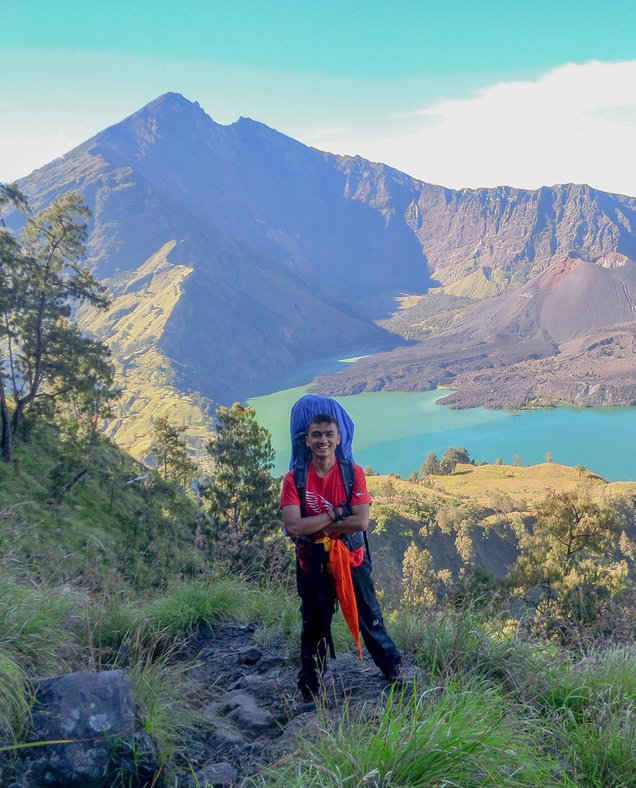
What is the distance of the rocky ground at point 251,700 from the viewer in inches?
87.1

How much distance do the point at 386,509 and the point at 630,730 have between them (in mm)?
34126

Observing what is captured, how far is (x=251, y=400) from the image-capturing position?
138625 mm

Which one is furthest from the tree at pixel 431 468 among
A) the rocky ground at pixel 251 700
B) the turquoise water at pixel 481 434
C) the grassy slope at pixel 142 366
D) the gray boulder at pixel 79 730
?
the gray boulder at pixel 79 730

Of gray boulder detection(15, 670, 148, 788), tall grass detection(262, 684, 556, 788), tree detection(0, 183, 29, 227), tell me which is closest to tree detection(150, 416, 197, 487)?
tree detection(0, 183, 29, 227)

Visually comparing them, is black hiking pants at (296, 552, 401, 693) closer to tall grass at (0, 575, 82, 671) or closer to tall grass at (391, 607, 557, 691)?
tall grass at (391, 607, 557, 691)

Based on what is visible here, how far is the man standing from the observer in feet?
8.78

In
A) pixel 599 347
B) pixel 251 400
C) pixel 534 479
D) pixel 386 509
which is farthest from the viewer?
pixel 599 347

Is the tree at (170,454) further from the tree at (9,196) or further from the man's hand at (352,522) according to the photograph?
the man's hand at (352,522)

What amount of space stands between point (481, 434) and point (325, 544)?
315ft

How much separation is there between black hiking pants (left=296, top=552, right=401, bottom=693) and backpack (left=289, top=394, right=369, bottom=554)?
18 cm

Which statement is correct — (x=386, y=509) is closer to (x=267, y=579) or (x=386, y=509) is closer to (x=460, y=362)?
(x=267, y=579)

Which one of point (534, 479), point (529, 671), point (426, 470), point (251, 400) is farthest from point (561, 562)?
point (251, 400)

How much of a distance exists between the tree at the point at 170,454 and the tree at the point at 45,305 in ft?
8.86

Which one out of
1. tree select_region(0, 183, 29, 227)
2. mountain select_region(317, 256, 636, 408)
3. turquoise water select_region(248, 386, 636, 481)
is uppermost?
tree select_region(0, 183, 29, 227)
